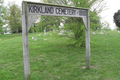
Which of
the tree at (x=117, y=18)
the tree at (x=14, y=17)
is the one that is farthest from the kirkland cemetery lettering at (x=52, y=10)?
the tree at (x=14, y=17)

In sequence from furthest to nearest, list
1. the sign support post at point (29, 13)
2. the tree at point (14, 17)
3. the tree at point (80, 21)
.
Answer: the tree at point (14, 17) → the tree at point (80, 21) → the sign support post at point (29, 13)

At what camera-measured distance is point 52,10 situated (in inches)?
133

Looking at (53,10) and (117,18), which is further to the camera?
(117,18)

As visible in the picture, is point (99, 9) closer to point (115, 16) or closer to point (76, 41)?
point (76, 41)

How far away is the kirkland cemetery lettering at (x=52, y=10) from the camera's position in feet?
10.2

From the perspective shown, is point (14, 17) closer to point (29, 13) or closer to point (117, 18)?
point (117, 18)

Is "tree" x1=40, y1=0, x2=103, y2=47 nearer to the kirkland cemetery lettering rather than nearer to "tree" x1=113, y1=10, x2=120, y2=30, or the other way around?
the kirkland cemetery lettering

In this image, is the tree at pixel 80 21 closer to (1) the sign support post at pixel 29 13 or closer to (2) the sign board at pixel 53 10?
(2) the sign board at pixel 53 10

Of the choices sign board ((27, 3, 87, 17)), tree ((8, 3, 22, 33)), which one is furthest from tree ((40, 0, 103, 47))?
tree ((8, 3, 22, 33))

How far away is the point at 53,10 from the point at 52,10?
0.04 meters

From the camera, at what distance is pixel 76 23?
7363mm

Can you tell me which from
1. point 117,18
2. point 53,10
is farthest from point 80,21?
point 117,18

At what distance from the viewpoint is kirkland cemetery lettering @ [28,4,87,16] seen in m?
3.09

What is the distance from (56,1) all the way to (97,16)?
9.83 ft
